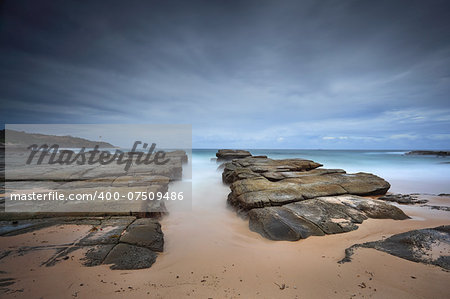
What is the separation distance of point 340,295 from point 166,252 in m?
3.08

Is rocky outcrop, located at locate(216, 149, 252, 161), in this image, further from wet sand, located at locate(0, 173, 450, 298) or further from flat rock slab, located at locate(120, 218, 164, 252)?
flat rock slab, located at locate(120, 218, 164, 252)

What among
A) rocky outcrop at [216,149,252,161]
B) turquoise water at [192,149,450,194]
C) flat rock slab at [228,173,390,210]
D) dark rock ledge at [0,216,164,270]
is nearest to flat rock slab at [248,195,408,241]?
flat rock slab at [228,173,390,210]

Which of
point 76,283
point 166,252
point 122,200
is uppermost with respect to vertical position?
point 122,200

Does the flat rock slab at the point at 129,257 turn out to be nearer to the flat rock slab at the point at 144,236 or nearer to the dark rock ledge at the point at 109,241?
the dark rock ledge at the point at 109,241

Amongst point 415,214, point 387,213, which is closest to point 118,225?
point 387,213

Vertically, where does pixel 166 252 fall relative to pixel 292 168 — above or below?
below

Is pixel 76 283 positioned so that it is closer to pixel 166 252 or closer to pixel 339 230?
pixel 166 252

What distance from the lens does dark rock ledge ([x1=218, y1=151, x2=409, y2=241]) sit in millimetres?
4582

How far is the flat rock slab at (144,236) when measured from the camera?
3.65 meters

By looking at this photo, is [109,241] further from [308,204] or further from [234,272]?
[308,204]

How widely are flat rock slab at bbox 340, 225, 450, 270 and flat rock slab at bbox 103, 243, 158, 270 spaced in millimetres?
3469

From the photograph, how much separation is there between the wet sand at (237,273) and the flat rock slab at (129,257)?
0.12m

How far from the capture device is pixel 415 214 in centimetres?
587

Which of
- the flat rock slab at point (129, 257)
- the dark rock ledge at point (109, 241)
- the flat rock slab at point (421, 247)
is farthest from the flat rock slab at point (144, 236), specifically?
the flat rock slab at point (421, 247)
